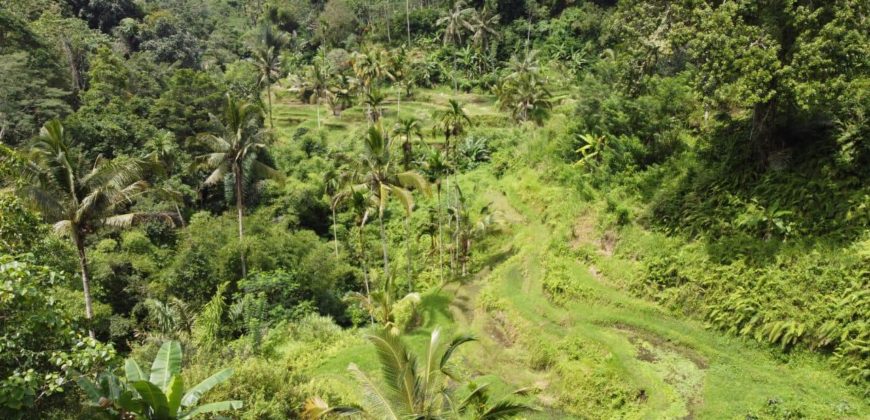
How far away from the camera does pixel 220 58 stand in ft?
259

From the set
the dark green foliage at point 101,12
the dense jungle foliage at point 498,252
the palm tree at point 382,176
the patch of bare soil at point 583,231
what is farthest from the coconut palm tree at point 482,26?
the dark green foliage at point 101,12

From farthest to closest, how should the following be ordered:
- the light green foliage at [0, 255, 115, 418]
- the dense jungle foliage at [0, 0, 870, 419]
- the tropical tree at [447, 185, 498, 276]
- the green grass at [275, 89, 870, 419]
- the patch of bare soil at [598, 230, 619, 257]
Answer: the tropical tree at [447, 185, 498, 276] → the patch of bare soil at [598, 230, 619, 257] → the green grass at [275, 89, 870, 419] → the dense jungle foliage at [0, 0, 870, 419] → the light green foliage at [0, 255, 115, 418]

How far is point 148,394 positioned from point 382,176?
15066 mm

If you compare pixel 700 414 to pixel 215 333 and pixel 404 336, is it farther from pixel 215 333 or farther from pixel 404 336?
pixel 215 333

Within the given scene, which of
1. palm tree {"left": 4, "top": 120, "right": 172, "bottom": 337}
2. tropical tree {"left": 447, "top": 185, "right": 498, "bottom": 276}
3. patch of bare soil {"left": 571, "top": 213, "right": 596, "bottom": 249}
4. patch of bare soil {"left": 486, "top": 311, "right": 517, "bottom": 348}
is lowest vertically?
patch of bare soil {"left": 486, "top": 311, "right": 517, "bottom": 348}

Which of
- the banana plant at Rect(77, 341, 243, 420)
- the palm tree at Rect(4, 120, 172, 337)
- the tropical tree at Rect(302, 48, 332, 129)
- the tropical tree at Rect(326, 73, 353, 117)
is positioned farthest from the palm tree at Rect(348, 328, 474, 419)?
the tropical tree at Rect(326, 73, 353, 117)

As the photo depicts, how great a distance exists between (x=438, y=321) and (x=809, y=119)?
16467mm

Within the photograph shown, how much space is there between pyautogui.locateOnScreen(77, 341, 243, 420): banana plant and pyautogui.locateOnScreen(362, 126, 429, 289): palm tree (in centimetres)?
1242

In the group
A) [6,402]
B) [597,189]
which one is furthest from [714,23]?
[6,402]

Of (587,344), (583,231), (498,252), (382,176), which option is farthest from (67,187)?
(583,231)

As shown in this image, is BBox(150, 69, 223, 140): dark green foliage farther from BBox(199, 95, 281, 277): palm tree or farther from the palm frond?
the palm frond

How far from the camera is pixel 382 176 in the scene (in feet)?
74.5

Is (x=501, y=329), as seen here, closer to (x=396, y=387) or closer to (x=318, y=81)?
(x=396, y=387)

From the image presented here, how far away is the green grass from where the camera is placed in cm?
1477
